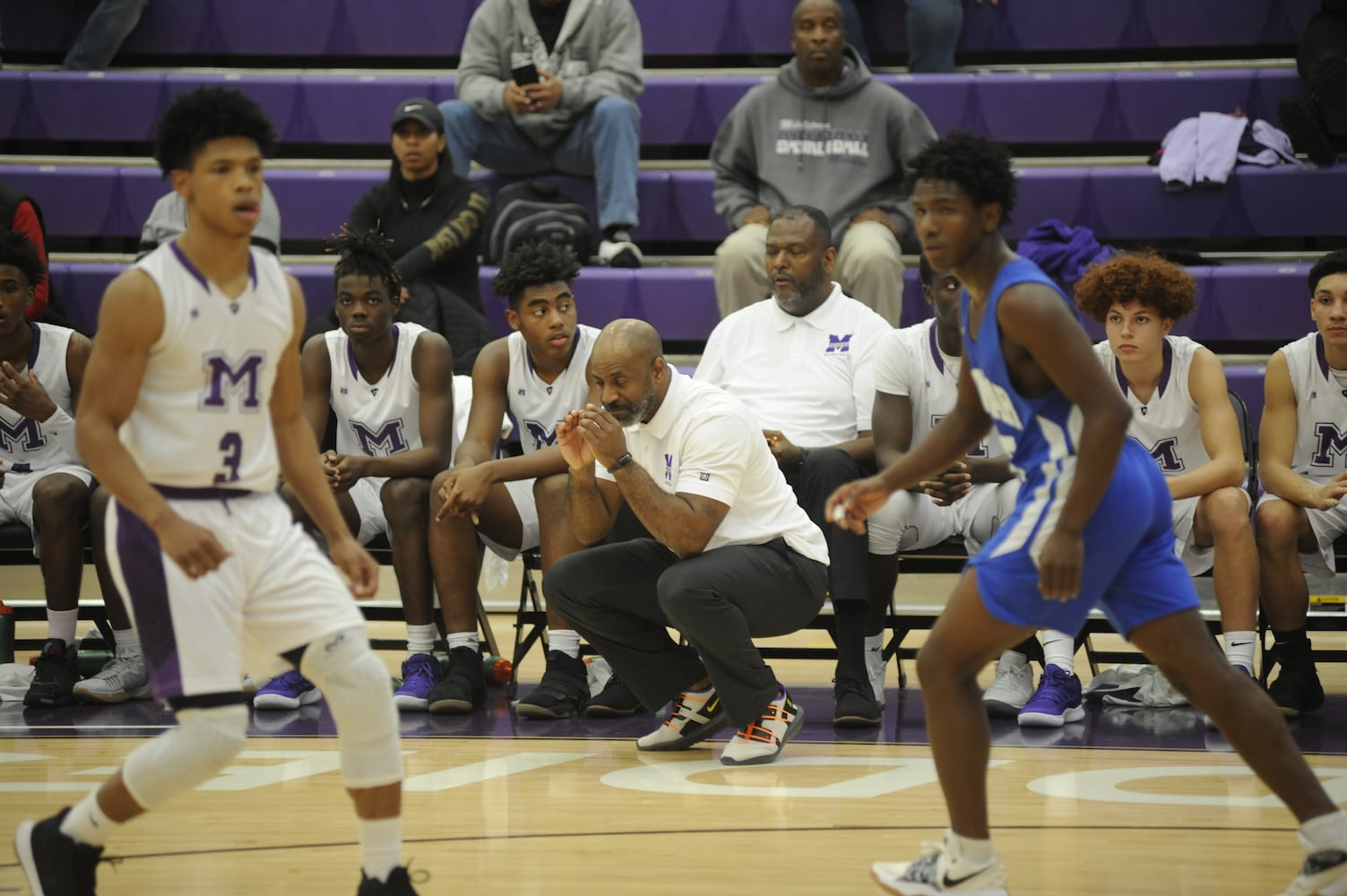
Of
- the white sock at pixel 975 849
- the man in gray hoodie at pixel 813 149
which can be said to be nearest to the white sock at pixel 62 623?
the man in gray hoodie at pixel 813 149

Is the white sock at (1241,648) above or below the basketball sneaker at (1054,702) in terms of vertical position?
above

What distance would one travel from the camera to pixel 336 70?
847 centimetres

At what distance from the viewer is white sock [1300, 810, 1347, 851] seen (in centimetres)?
261

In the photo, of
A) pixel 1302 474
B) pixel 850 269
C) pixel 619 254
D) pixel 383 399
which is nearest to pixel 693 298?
pixel 619 254

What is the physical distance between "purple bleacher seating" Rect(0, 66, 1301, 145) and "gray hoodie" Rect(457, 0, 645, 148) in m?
0.77

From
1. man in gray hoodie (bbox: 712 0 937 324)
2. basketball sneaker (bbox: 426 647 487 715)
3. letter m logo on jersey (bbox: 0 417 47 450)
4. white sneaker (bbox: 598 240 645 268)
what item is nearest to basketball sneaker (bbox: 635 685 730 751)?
basketball sneaker (bbox: 426 647 487 715)

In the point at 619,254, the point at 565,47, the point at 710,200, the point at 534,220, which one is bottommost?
the point at 619,254

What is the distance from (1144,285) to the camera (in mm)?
4570

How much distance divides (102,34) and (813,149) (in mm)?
Result: 4175

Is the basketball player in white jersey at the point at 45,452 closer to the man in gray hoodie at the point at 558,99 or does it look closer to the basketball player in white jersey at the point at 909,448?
the man in gray hoodie at the point at 558,99

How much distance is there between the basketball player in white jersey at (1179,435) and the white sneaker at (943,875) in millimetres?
1798

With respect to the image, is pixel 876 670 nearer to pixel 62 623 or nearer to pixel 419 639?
pixel 419 639

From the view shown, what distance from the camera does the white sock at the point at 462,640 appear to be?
4844 mm

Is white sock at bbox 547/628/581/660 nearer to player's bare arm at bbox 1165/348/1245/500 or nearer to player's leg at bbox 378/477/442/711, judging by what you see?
player's leg at bbox 378/477/442/711
